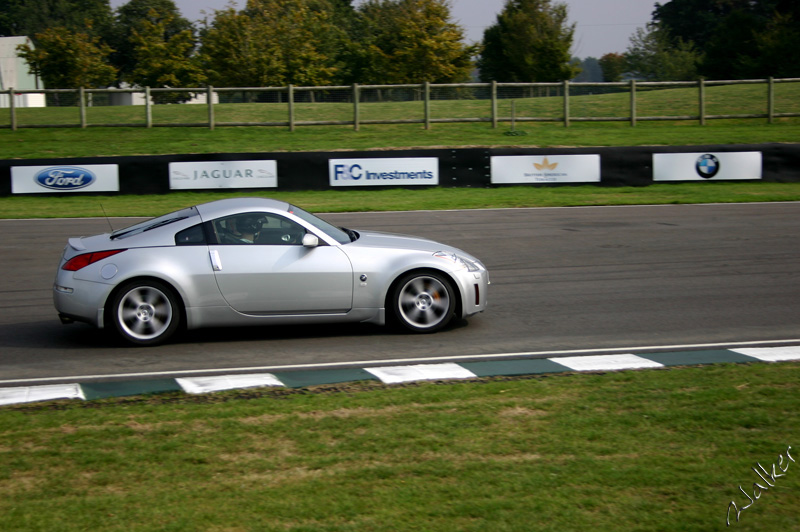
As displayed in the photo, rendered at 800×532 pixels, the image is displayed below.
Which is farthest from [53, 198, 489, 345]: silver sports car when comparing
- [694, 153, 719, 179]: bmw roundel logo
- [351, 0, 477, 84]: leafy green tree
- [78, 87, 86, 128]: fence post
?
[351, 0, 477, 84]: leafy green tree

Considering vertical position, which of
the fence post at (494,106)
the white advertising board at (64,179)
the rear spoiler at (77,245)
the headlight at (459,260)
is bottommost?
the headlight at (459,260)

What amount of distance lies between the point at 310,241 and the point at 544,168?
1515 centimetres

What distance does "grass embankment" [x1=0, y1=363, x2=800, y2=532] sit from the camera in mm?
3895

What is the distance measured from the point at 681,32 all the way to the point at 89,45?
6101cm

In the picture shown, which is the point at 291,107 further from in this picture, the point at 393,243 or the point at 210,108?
the point at 393,243

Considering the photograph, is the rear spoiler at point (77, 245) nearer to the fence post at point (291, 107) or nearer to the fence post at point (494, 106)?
the fence post at point (291, 107)

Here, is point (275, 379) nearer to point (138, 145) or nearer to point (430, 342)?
point (430, 342)

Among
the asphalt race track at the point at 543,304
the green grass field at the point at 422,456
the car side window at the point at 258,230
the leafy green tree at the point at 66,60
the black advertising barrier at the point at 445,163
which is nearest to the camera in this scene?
the green grass field at the point at 422,456

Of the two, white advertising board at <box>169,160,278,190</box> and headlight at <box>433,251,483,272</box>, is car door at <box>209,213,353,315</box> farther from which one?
white advertising board at <box>169,160,278,190</box>

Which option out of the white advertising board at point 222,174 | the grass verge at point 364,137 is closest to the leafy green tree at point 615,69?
the grass verge at point 364,137

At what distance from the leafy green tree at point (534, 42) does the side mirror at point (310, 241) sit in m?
48.3

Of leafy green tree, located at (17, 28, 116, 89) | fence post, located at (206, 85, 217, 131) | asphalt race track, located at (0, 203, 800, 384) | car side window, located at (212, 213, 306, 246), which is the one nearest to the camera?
asphalt race track, located at (0, 203, 800, 384)

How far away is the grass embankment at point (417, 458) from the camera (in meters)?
3.89

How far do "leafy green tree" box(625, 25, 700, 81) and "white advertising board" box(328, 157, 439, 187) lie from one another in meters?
52.8
